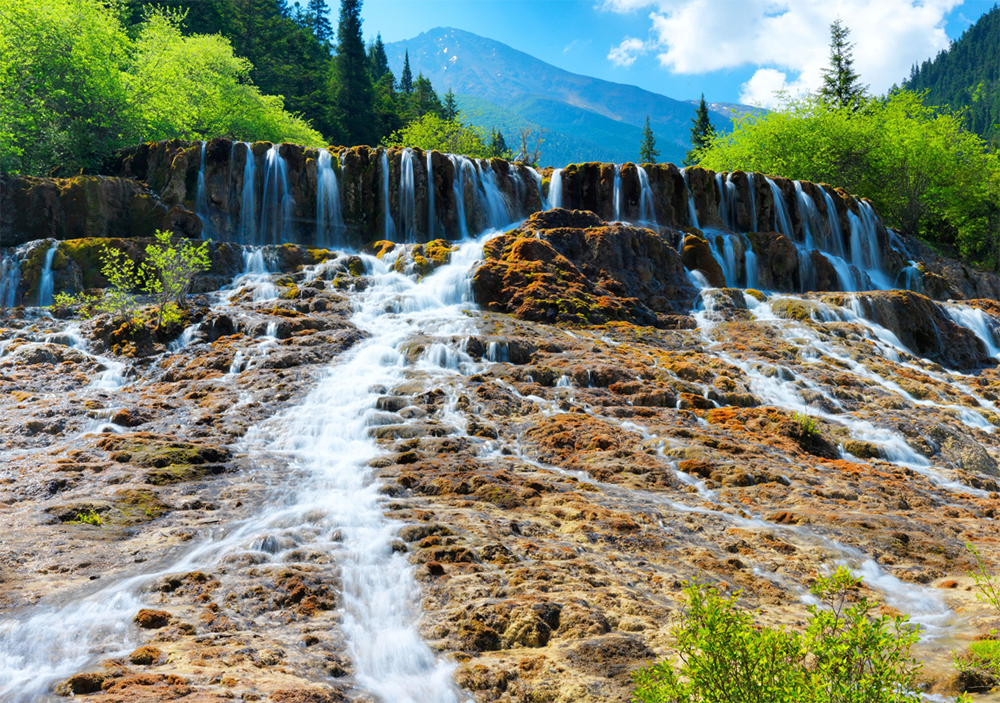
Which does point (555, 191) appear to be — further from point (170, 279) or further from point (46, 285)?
point (46, 285)

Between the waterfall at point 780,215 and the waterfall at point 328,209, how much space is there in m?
20.6

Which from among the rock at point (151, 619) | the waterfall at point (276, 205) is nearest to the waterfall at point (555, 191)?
the waterfall at point (276, 205)

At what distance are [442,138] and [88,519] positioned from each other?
145 ft

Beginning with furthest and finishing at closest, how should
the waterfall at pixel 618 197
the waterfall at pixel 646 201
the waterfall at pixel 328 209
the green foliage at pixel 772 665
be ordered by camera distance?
the waterfall at pixel 618 197
the waterfall at pixel 646 201
the waterfall at pixel 328 209
the green foliage at pixel 772 665

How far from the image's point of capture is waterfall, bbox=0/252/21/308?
17484 millimetres

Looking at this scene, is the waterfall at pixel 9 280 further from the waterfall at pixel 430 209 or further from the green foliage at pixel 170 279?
the waterfall at pixel 430 209

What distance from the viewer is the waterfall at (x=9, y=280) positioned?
17.5m

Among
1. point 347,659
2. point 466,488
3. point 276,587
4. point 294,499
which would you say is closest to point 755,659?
point 347,659

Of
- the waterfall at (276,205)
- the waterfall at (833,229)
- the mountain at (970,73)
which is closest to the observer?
the waterfall at (276,205)

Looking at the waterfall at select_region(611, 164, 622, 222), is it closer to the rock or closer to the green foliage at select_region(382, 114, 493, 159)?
the green foliage at select_region(382, 114, 493, 159)

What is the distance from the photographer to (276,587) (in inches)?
219

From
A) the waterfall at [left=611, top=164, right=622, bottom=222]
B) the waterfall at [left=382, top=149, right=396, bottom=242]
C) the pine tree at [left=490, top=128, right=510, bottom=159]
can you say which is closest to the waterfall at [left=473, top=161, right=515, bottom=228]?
the waterfall at [left=382, top=149, right=396, bottom=242]

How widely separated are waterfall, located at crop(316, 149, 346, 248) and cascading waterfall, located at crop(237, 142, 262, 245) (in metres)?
2.58

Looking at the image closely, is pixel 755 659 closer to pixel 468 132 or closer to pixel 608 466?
pixel 608 466
